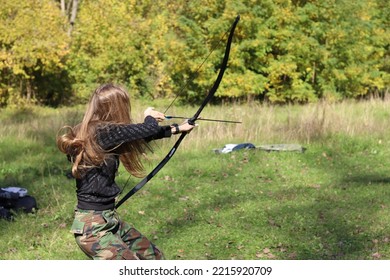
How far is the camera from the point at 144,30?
104 ft

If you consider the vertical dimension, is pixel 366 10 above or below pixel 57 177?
above

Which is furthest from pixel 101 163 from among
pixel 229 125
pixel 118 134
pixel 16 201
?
pixel 229 125

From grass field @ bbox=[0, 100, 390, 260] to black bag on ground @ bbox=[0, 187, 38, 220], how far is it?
14 cm

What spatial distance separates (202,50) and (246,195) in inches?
606

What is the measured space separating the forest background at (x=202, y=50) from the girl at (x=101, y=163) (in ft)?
55.4

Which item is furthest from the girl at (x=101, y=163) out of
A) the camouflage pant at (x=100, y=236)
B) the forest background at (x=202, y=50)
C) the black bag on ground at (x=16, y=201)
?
the forest background at (x=202, y=50)

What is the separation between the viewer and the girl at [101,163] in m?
4.49

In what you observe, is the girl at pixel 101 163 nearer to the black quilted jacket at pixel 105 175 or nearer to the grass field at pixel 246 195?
the black quilted jacket at pixel 105 175

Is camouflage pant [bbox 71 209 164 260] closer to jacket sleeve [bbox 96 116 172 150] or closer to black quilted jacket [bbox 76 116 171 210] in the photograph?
black quilted jacket [bbox 76 116 171 210]

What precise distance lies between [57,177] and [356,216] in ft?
14.9

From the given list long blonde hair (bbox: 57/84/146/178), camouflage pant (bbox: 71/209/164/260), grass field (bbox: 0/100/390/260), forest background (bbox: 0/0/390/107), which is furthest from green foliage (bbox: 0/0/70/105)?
camouflage pant (bbox: 71/209/164/260)

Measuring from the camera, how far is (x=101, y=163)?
4547 millimetres

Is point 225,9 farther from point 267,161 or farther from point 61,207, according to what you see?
point 61,207
